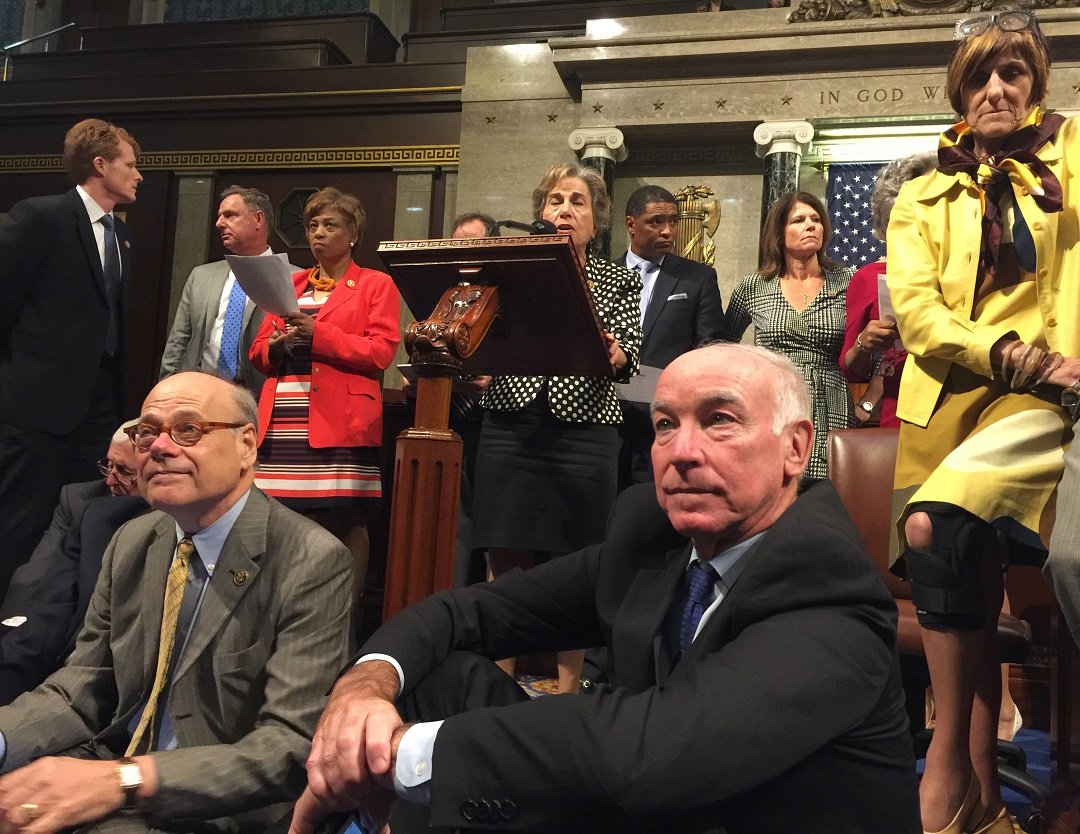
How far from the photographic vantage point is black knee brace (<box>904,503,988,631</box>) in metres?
2.12

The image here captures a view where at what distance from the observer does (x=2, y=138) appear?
29.0 ft

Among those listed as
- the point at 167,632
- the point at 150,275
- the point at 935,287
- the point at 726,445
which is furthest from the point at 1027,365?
the point at 150,275

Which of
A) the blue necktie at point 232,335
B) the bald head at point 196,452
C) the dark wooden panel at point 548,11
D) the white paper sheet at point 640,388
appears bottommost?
the bald head at point 196,452

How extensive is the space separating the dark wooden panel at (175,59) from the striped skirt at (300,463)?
543 centimetres

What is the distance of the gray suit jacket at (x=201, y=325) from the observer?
4.27 meters

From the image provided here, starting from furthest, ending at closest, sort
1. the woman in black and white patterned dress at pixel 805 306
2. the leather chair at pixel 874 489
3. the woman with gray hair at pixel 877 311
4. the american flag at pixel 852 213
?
1. the american flag at pixel 852 213
2. the woman in black and white patterned dress at pixel 805 306
3. the woman with gray hair at pixel 877 311
4. the leather chair at pixel 874 489

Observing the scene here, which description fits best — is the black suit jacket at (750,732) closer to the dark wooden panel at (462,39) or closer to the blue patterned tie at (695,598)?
the blue patterned tie at (695,598)

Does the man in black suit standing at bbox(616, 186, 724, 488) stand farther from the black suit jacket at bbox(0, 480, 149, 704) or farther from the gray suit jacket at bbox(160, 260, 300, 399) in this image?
the black suit jacket at bbox(0, 480, 149, 704)

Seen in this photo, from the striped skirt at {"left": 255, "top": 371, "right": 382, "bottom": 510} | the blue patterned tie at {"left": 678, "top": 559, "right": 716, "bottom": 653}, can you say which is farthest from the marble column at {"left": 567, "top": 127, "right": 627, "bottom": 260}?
the blue patterned tie at {"left": 678, "top": 559, "right": 716, "bottom": 653}

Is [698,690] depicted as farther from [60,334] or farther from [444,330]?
[60,334]

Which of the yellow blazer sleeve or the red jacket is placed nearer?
the yellow blazer sleeve

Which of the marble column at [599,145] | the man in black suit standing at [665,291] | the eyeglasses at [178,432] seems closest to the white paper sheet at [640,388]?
the man in black suit standing at [665,291]

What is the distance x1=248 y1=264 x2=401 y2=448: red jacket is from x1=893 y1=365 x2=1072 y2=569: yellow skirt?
1.97 metres

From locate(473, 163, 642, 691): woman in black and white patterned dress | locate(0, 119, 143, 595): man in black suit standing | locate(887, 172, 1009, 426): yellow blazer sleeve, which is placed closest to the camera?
locate(887, 172, 1009, 426): yellow blazer sleeve
